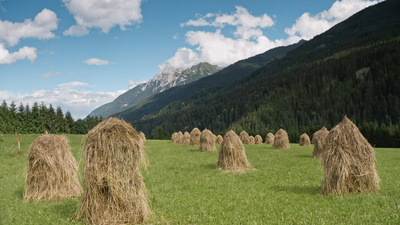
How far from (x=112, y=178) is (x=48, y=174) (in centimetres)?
602

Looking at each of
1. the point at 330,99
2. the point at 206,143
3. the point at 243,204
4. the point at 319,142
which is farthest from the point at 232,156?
the point at 330,99

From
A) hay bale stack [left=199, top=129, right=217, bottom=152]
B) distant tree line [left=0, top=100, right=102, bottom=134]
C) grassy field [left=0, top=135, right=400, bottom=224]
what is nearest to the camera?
grassy field [left=0, top=135, right=400, bottom=224]

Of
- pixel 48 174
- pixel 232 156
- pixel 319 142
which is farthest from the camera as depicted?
pixel 319 142

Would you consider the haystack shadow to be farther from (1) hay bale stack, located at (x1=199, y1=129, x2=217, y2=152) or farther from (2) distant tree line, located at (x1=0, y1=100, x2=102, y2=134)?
(2) distant tree line, located at (x1=0, y1=100, x2=102, y2=134)

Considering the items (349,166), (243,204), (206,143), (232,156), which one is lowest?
(243,204)

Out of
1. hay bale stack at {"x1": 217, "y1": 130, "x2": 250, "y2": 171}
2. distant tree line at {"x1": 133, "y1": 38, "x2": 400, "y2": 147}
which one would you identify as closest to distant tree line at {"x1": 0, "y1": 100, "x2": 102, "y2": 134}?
distant tree line at {"x1": 133, "y1": 38, "x2": 400, "y2": 147}

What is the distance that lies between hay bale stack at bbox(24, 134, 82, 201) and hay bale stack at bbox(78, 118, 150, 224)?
14.9 ft

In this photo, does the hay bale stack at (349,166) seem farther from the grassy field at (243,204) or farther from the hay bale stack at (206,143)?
the hay bale stack at (206,143)

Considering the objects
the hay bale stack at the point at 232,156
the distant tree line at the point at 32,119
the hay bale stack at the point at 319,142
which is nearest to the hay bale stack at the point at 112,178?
the hay bale stack at the point at 232,156

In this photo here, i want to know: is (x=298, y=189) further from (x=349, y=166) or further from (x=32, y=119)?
(x=32, y=119)

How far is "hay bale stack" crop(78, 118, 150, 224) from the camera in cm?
879

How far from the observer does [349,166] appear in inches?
461

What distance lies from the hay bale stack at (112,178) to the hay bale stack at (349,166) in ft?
28.5

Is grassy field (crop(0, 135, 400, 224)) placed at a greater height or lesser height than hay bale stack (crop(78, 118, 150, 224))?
lesser
